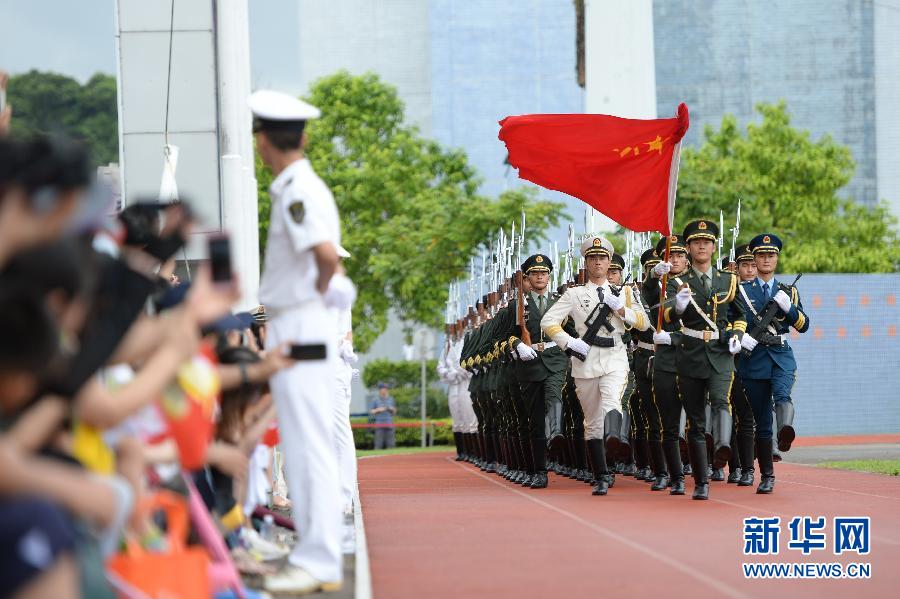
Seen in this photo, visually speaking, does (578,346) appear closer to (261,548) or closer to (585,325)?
(585,325)

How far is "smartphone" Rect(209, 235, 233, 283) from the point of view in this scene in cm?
506

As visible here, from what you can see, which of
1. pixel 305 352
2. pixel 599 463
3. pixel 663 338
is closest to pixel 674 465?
pixel 599 463

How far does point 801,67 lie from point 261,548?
48980 mm

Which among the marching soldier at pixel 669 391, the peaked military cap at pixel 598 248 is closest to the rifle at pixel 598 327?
the peaked military cap at pixel 598 248

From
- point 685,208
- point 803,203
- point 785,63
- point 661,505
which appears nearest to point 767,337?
point 661,505

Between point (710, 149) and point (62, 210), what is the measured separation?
133ft

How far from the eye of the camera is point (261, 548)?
27.4ft

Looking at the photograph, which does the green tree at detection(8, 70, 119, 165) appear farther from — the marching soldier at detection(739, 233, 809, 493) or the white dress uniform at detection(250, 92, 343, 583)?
the marching soldier at detection(739, 233, 809, 493)

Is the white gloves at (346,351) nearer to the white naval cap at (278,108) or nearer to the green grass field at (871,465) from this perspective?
the white naval cap at (278,108)

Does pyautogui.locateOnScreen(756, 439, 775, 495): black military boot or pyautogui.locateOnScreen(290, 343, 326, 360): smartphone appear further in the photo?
pyautogui.locateOnScreen(756, 439, 775, 495): black military boot

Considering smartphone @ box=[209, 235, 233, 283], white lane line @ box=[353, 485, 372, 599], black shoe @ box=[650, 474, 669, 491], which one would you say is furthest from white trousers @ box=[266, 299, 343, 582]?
black shoe @ box=[650, 474, 669, 491]

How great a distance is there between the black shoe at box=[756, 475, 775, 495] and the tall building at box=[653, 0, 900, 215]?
4154 centimetres

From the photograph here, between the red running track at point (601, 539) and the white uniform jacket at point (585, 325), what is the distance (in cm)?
112

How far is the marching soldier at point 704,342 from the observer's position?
13195 mm
